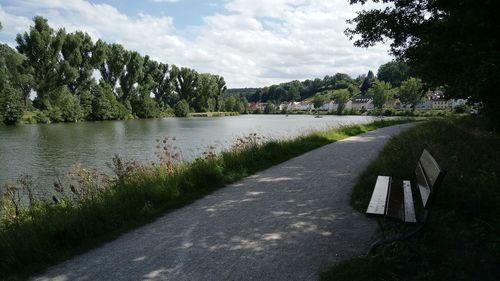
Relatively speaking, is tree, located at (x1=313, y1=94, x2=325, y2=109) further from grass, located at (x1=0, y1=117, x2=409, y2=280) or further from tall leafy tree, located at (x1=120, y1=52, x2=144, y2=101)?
grass, located at (x1=0, y1=117, x2=409, y2=280)

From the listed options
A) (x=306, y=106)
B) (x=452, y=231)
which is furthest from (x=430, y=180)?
(x=306, y=106)

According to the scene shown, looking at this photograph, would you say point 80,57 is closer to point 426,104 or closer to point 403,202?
point 403,202

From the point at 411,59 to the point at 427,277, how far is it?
32.0 feet

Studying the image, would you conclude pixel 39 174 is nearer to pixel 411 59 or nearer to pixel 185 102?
pixel 411 59

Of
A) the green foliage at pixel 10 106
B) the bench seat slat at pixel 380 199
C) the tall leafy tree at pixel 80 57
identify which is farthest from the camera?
the tall leafy tree at pixel 80 57

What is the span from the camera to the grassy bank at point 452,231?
4109mm

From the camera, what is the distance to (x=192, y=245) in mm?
5301

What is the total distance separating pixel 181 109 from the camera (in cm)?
10381

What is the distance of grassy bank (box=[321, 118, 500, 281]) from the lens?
13.5 feet

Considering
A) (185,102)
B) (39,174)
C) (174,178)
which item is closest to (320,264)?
(174,178)

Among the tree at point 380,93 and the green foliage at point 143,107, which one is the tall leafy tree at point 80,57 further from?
the tree at point 380,93

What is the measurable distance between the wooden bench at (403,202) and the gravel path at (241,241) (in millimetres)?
582

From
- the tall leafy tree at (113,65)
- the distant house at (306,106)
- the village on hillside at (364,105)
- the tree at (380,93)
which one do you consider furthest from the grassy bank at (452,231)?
the distant house at (306,106)

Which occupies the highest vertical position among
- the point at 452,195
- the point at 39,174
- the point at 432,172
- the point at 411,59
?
the point at 411,59
